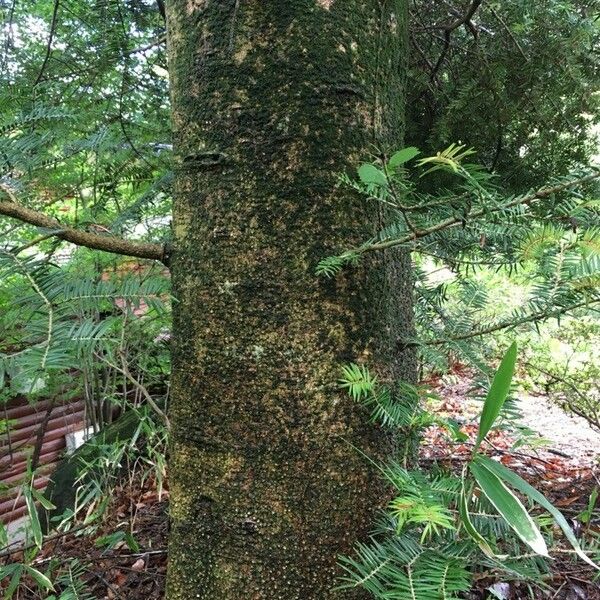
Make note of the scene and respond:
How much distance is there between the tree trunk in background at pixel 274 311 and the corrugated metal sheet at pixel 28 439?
3.69 meters

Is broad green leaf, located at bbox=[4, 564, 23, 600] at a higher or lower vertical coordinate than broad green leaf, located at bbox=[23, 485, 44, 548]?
lower

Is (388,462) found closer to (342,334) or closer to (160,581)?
(342,334)

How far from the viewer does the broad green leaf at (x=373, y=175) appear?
2.13ft

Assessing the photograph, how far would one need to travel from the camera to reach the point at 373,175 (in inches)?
25.8

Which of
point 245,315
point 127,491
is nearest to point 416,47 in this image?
point 245,315

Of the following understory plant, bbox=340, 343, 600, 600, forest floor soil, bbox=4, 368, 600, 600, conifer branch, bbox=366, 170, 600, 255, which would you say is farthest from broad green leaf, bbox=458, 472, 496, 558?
conifer branch, bbox=366, 170, 600, 255

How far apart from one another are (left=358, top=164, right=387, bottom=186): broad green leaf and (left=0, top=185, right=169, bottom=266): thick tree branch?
49 centimetres

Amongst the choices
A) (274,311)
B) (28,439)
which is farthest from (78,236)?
(28,439)

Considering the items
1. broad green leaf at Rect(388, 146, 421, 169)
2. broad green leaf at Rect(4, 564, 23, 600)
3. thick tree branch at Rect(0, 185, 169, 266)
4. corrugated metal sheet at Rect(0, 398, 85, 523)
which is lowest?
corrugated metal sheet at Rect(0, 398, 85, 523)

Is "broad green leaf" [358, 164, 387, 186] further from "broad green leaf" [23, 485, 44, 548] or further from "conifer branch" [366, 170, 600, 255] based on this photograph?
"broad green leaf" [23, 485, 44, 548]

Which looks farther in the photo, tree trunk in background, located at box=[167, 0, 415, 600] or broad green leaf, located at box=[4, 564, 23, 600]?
broad green leaf, located at box=[4, 564, 23, 600]

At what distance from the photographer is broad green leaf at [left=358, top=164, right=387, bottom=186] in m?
0.65

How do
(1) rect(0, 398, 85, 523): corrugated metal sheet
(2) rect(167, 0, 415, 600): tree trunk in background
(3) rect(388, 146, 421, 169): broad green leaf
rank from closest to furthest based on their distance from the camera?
1. (3) rect(388, 146, 421, 169): broad green leaf
2. (2) rect(167, 0, 415, 600): tree trunk in background
3. (1) rect(0, 398, 85, 523): corrugated metal sheet

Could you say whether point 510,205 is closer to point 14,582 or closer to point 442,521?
point 442,521
